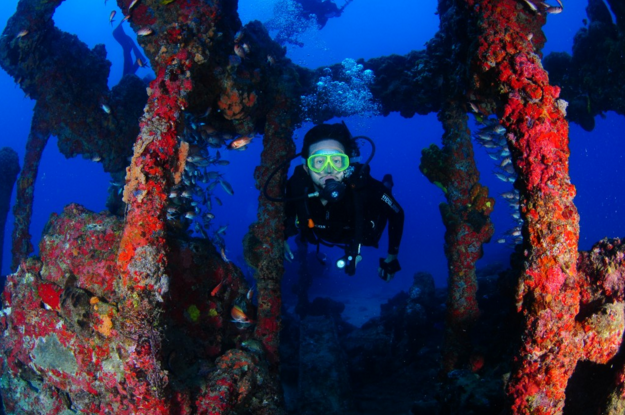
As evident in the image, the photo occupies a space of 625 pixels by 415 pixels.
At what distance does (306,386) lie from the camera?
5352 mm

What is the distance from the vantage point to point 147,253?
2.77 m

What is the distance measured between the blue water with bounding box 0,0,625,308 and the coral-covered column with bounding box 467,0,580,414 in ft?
117

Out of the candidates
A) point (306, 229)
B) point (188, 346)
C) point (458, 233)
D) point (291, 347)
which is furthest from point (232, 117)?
point (291, 347)

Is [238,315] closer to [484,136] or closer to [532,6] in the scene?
[532,6]

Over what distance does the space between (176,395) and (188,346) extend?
89 centimetres

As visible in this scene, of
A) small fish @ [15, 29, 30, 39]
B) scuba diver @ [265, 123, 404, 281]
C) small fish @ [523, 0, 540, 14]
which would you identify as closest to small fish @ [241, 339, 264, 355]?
scuba diver @ [265, 123, 404, 281]

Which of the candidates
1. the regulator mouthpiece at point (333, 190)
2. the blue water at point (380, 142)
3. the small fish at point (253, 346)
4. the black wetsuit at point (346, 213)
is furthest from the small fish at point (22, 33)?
the blue water at point (380, 142)

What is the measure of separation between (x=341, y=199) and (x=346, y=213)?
260 millimetres

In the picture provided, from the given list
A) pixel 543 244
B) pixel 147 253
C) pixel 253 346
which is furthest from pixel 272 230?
pixel 543 244

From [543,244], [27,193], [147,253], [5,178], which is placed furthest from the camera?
[5,178]

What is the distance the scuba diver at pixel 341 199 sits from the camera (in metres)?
4.91

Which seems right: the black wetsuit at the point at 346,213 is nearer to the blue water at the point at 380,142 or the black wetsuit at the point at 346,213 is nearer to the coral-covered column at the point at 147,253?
the coral-covered column at the point at 147,253

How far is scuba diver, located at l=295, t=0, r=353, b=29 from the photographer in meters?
18.5

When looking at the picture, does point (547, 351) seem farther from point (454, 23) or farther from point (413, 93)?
point (413, 93)
